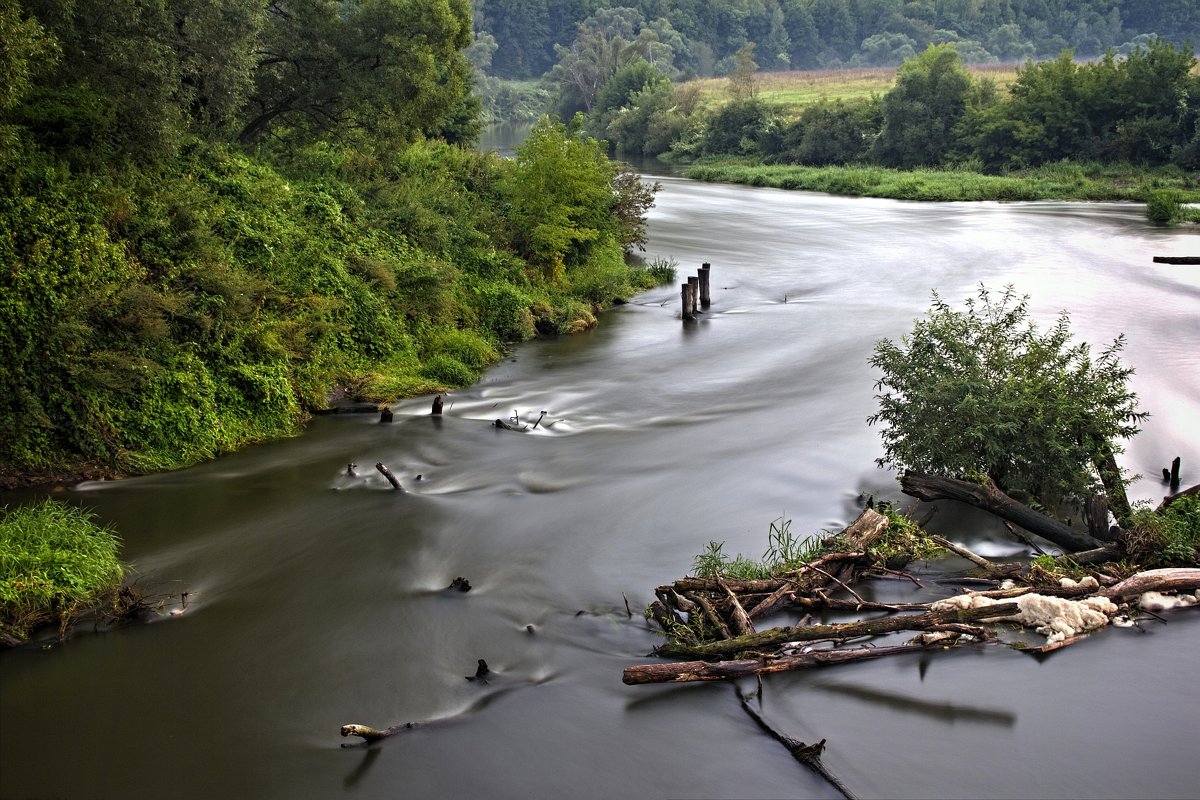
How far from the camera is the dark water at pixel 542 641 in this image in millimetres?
8984

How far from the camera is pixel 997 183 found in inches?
1997

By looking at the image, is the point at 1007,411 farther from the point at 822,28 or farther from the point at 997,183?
the point at 822,28

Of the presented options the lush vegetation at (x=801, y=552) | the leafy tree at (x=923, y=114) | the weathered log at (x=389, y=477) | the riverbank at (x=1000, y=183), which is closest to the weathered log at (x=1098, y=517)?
the lush vegetation at (x=801, y=552)

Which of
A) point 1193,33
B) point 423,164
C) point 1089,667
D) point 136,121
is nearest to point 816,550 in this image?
point 1089,667

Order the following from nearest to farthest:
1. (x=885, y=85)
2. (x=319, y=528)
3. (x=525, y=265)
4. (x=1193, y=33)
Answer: (x=319, y=528), (x=525, y=265), (x=885, y=85), (x=1193, y=33)

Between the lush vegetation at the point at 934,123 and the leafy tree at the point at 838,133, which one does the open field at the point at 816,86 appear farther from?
the leafy tree at the point at 838,133

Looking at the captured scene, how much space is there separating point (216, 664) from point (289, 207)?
530 inches

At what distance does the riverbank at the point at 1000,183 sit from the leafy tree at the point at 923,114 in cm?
232

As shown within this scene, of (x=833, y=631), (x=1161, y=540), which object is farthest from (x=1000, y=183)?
(x=833, y=631)

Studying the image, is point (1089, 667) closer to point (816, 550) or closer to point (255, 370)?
point (816, 550)

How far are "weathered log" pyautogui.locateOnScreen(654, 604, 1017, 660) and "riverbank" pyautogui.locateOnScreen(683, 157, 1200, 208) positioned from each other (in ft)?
128

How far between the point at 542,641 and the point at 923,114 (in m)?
57.4

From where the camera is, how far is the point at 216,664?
10594mm

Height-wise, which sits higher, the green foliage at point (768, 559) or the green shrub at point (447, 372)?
the green shrub at point (447, 372)
